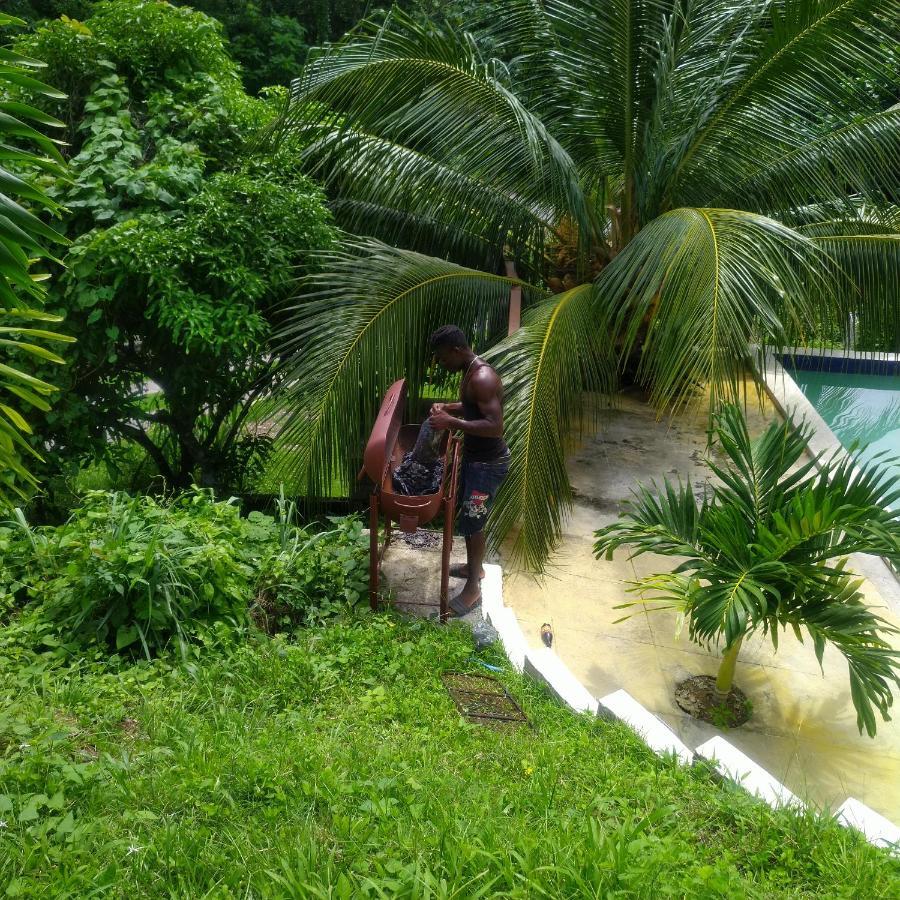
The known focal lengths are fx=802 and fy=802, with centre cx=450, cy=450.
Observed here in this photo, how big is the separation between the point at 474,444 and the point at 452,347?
0.53 m

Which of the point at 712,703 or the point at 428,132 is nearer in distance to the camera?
the point at 712,703

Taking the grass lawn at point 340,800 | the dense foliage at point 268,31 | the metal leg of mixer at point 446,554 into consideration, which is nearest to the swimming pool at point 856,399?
the metal leg of mixer at point 446,554

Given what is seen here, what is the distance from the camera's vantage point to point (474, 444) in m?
4.08

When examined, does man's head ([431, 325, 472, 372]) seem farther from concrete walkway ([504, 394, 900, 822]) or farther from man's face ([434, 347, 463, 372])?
concrete walkway ([504, 394, 900, 822])

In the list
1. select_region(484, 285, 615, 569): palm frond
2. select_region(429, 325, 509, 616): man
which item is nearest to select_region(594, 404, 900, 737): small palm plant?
select_region(429, 325, 509, 616): man

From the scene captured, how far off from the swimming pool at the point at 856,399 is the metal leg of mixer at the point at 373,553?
6.63m

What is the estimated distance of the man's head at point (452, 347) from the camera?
3828mm

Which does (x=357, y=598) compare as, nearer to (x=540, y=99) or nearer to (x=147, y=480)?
(x=147, y=480)

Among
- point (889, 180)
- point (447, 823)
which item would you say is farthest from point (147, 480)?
point (889, 180)

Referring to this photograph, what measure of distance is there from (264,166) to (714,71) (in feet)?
11.3

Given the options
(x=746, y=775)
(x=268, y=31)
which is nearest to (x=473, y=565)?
(x=746, y=775)

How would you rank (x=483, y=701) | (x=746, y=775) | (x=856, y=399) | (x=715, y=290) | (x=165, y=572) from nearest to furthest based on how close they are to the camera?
(x=746, y=775), (x=483, y=701), (x=165, y=572), (x=715, y=290), (x=856, y=399)

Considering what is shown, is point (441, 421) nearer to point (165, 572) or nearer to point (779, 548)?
point (165, 572)

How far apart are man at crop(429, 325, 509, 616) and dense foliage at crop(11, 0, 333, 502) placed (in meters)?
1.52
